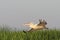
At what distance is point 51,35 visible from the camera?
27.6 feet

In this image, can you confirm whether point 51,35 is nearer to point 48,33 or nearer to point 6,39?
point 48,33

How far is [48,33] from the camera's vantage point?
28.2ft

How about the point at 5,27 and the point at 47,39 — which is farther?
the point at 5,27

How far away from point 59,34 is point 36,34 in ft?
3.44

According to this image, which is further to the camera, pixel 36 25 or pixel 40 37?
pixel 40 37

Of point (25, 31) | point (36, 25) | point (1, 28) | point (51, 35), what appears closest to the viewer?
point (36, 25)

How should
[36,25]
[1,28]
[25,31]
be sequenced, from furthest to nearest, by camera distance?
[1,28]
[25,31]
[36,25]

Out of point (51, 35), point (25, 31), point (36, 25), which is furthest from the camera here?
point (51, 35)

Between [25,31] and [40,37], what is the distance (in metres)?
0.57

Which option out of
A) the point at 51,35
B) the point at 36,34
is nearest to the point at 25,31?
the point at 36,34

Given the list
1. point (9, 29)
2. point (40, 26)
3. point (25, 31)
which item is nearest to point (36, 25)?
point (40, 26)

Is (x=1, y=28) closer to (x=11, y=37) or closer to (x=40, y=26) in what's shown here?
(x=11, y=37)

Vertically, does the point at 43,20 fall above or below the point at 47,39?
above

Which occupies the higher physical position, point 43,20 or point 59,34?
point 43,20
